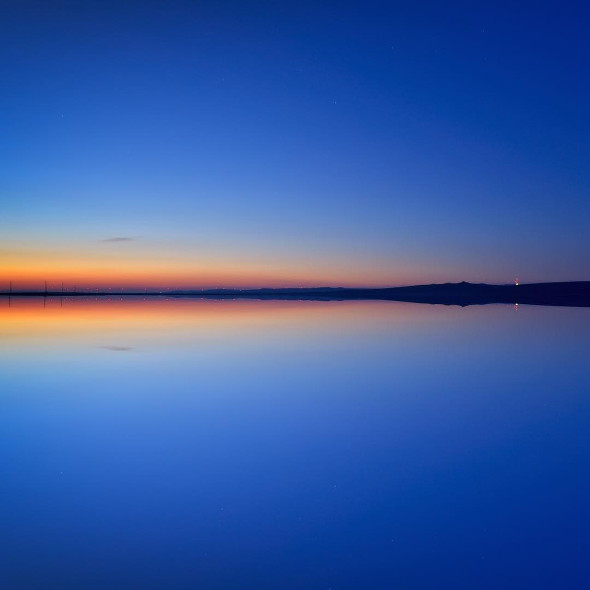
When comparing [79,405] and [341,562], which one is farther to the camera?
[79,405]

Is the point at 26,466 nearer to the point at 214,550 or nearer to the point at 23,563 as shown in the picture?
the point at 23,563

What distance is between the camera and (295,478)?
15.6 feet

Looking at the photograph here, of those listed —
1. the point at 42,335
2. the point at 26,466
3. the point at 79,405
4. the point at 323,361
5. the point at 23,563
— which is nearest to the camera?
the point at 23,563

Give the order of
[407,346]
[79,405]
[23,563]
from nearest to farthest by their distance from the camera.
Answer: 1. [23,563]
2. [79,405]
3. [407,346]

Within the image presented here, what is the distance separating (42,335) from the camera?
17000 millimetres

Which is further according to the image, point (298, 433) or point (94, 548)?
point (298, 433)

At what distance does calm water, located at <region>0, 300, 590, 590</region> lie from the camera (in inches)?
132

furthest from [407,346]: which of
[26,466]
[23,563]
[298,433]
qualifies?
[23,563]

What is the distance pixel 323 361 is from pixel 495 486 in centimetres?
676

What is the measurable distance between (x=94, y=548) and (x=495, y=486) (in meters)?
3.20

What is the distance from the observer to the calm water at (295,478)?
337 cm

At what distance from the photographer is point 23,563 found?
133 inches

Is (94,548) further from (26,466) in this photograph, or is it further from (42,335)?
(42,335)

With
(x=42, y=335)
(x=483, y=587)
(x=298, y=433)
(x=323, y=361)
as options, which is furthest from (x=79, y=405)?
(x=42, y=335)
